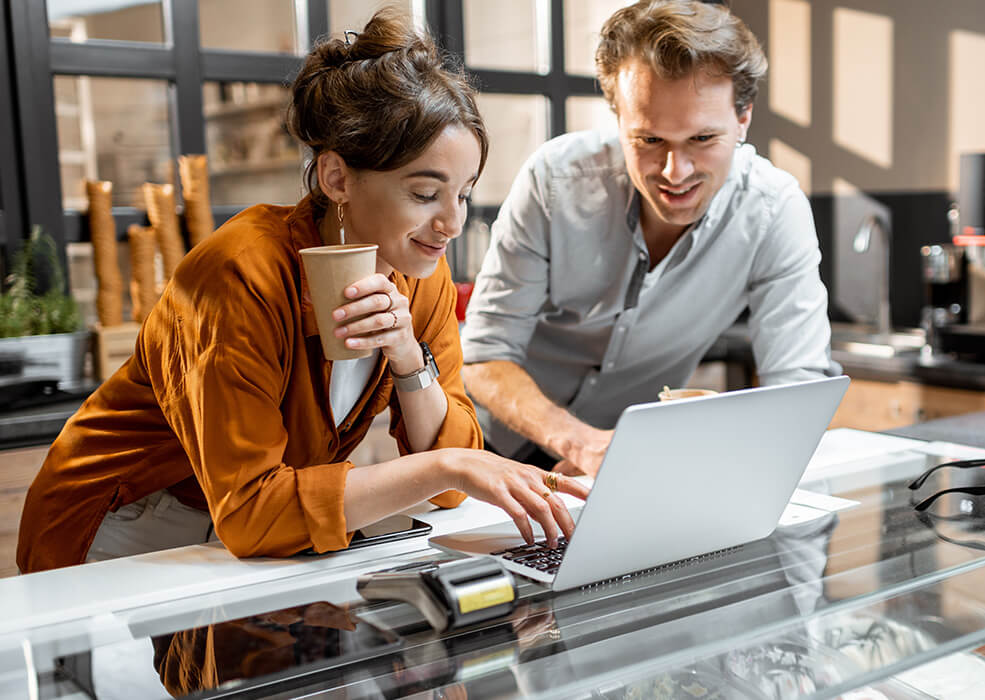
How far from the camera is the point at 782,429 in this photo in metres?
0.94

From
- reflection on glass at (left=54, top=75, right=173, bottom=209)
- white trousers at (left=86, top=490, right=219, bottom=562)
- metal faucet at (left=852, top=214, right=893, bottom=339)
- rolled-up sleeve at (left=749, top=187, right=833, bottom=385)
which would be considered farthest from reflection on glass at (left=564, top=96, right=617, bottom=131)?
white trousers at (left=86, top=490, right=219, bottom=562)

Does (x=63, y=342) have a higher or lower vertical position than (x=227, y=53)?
lower

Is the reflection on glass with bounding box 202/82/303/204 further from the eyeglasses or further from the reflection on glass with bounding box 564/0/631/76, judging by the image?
the eyeglasses

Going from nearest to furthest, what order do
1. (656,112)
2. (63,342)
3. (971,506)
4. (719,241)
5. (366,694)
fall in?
(366,694) < (971,506) < (656,112) < (719,241) < (63,342)

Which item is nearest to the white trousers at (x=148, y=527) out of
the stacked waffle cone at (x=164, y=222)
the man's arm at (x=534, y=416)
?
the man's arm at (x=534, y=416)

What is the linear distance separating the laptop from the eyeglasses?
282mm

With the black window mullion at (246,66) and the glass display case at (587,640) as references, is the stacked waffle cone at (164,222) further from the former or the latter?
the glass display case at (587,640)

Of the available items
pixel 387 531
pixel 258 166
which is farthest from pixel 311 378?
pixel 258 166

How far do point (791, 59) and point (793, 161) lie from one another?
0.41 meters

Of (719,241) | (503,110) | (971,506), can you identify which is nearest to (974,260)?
(719,241)

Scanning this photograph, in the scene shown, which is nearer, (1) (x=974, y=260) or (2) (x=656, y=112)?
(2) (x=656, y=112)

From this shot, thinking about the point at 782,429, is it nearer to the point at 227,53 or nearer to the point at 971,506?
the point at 971,506

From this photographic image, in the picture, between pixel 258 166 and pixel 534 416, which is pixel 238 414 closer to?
pixel 534 416

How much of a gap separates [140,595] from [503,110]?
420 cm
